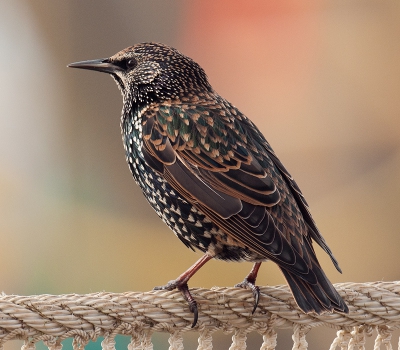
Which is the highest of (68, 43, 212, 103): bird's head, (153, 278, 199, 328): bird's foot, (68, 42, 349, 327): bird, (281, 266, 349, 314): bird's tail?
(68, 43, 212, 103): bird's head

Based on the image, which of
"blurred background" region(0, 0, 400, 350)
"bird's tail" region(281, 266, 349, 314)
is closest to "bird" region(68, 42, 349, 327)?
"bird's tail" region(281, 266, 349, 314)

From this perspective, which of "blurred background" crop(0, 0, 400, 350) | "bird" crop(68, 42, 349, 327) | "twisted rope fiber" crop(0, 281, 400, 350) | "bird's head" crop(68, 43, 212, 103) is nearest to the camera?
"twisted rope fiber" crop(0, 281, 400, 350)

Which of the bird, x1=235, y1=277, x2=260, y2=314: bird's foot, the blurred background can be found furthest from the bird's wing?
the blurred background

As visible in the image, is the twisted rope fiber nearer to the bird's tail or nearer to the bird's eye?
the bird's tail

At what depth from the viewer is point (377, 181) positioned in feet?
14.6

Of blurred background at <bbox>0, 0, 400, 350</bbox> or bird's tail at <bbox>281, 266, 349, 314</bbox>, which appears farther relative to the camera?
blurred background at <bbox>0, 0, 400, 350</bbox>

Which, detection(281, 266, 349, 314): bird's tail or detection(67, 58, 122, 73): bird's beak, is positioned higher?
detection(67, 58, 122, 73): bird's beak

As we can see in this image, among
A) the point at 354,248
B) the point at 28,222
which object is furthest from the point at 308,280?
the point at 28,222

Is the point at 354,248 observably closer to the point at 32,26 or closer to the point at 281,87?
the point at 281,87

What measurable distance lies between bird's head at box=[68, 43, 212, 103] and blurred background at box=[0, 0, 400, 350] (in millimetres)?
1648

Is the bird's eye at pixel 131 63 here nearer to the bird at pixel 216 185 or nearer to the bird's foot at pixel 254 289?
the bird at pixel 216 185

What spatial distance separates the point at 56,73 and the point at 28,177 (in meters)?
0.66

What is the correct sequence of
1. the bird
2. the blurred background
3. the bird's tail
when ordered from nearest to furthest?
the bird's tail → the bird → the blurred background

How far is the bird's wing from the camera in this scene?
2107 millimetres
